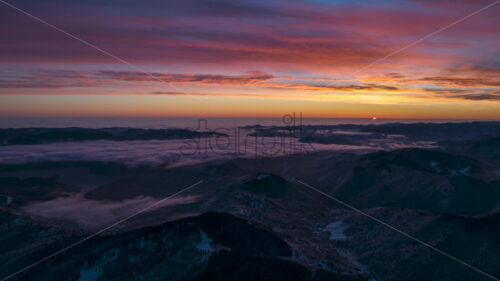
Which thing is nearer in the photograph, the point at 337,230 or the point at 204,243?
the point at 204,243

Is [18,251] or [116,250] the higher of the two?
[116,250]

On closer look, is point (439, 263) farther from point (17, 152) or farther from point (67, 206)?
point (17, 152)

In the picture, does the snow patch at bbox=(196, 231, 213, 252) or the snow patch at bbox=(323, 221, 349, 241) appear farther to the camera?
the snow patch at bbox=(323, 221, 349, 241)

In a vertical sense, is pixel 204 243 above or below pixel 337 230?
above

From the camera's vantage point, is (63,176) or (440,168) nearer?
(440,168)

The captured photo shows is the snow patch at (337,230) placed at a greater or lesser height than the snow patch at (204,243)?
lesser

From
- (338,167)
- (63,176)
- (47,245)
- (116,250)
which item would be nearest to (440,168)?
(338,167)

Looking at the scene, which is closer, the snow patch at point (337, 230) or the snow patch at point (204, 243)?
the snow patch at point (204, 243)

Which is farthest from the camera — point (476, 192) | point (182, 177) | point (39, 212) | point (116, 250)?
point (182, 177)

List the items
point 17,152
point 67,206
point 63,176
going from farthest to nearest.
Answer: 1. point 17,152
2. point 63,176
3. point 67,206

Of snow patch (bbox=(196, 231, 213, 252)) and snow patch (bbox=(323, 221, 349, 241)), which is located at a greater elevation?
snow patch (bbox=(196, 231, 213, 252))
